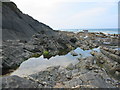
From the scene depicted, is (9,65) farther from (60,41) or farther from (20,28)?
(20,28)

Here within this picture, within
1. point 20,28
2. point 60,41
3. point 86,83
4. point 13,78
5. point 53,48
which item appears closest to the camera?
point 13,78

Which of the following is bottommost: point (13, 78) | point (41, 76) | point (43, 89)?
point (41, 76)

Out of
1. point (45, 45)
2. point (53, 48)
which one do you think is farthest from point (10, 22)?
point (53, 48)

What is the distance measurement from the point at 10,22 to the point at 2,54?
1970 cm

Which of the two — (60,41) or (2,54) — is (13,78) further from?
(60,41)

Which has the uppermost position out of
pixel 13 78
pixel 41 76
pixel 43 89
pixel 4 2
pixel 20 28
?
pixel 4 2

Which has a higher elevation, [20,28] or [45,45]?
[20,28]

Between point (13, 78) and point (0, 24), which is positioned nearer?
point (13, 78)

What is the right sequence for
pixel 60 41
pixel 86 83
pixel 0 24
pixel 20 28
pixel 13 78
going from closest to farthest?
pixel 13 78 < pixel 86 83 < pixel 0 24 < pixel 60 41 < pixel 20 28

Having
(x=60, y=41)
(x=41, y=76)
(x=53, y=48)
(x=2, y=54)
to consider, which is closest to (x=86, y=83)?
(x=41, y=76)

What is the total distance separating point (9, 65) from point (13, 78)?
31.2 ft

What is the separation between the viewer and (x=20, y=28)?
34406 millimetres

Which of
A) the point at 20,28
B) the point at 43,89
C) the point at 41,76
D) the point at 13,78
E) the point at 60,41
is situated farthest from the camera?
the point at 20,28

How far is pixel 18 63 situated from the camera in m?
15.8
